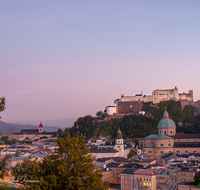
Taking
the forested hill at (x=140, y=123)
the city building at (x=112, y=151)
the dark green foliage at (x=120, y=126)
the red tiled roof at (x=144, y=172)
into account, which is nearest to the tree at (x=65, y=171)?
the red tiled roof at (x=144, y=172)

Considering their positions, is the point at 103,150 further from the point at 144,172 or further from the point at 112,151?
the point at 144,172

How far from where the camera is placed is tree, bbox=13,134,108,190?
15.2 metres

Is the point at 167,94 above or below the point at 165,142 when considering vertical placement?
above

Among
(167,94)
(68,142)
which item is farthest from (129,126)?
(68,142)

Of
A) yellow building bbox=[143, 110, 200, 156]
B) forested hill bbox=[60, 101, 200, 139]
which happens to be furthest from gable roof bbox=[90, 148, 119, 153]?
forested hill bbox=[60, 101, 200, 139]

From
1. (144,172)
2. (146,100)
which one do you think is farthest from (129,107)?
(144,172)

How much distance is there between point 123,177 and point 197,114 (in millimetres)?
48584

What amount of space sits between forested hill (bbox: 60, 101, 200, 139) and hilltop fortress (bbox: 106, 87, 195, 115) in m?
2.26

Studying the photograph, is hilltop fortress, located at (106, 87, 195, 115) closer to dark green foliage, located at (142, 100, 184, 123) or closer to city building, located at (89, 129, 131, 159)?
dark green foliage, located at (142, 100, 184, 123)

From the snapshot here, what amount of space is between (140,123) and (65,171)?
6724 cm

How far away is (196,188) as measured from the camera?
3619 cm

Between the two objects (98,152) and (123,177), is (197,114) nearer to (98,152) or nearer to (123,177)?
(98,152)

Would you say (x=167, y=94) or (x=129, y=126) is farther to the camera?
(x=167, y=94)

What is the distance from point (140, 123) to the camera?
81.6 meters
